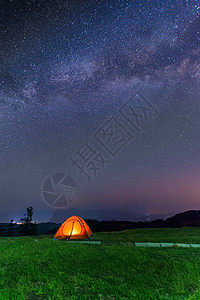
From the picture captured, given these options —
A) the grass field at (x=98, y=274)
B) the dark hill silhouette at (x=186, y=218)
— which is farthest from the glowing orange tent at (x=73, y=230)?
the dark hill silhouette at (x=186, y=218)

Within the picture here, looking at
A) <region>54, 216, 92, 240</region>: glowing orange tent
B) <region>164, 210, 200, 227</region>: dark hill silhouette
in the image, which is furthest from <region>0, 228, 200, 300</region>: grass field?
<region>164, 210, 200, 227</region>: dark hill silhouette

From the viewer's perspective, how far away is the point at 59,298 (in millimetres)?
5305

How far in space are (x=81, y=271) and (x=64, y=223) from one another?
10823mm

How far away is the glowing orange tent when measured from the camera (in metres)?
16.8

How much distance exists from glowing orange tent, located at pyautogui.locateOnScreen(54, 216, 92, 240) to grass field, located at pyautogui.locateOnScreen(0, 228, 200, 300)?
7.20m

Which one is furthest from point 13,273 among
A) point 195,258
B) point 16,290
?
point 195,258

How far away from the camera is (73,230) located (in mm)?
16922

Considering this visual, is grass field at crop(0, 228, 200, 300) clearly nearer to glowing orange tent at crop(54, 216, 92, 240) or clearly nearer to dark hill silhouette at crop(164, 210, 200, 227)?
glowing orange tent at crop(54, 216, 92, 240)

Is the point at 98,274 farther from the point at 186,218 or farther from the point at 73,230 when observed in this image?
the point at 186,218

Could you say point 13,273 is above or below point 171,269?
above

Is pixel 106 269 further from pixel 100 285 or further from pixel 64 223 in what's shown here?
pixel 64 223

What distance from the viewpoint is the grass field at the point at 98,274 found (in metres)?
5.60

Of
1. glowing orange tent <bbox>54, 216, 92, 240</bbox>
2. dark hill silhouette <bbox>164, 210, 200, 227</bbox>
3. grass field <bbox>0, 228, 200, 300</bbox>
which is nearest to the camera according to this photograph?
grass field <bbox>0, 228, 200, 300</bbox>

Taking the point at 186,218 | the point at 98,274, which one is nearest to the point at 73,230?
the point at 98,274
